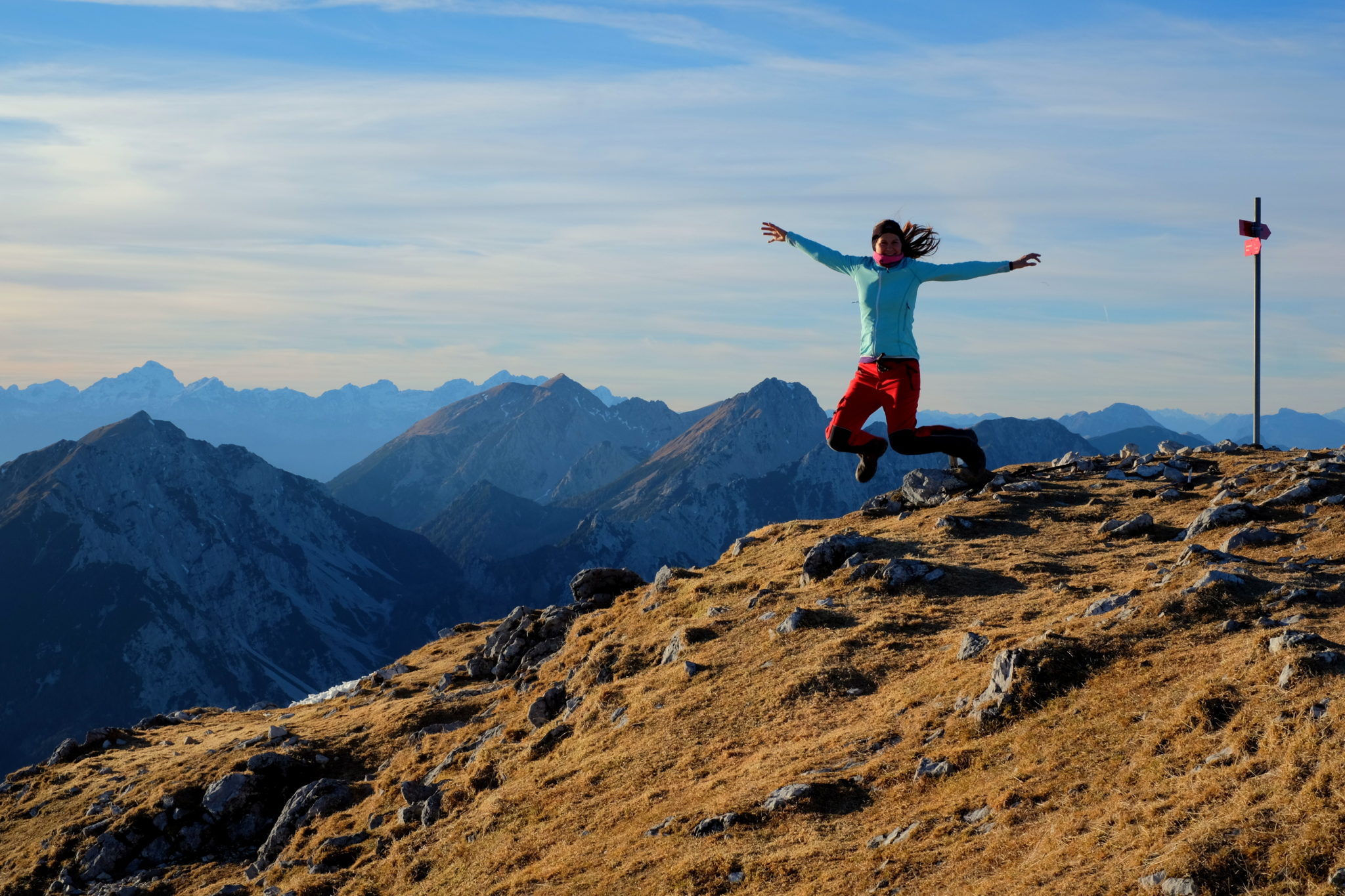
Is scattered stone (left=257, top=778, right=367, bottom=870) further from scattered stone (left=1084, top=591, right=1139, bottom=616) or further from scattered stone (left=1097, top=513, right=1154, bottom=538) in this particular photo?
scattered stone (left=1097, top=513, right=1154, bottom=538)

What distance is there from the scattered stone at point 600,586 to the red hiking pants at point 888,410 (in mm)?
23273

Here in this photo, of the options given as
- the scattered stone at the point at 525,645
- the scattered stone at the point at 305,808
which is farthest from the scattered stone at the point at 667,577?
the scattered stone at the point at 305,808

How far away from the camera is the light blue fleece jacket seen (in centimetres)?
1928

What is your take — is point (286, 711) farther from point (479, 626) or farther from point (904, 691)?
point (904, 691)

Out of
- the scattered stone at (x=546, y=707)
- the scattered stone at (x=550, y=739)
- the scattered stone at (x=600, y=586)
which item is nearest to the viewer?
the scattered stone at (x=550, y=739)

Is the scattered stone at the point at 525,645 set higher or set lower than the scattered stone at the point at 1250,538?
lower

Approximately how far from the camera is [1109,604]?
22.4 meters

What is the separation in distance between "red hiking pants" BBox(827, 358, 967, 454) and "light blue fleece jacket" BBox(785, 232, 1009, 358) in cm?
35

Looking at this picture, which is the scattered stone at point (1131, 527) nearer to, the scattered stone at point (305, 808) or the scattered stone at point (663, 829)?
the scattered stone at point (663, 829)

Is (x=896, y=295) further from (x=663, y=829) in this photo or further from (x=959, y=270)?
(x=663, y=829)

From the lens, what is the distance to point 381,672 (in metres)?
50.2

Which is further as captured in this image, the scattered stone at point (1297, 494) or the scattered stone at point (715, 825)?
the scattered stone at point (1297, 494)

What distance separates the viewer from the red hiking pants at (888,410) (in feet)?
63.7

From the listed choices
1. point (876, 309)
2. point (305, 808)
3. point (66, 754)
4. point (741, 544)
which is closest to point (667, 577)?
point (741, 544)
